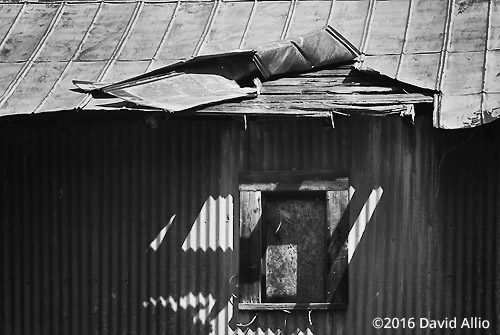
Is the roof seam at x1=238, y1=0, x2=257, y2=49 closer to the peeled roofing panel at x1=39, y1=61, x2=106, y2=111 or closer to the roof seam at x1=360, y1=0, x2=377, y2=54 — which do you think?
the roof seam at x1=360, y1=0, x2=377, y2=54

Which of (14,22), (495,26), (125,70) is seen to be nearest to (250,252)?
(125,70)

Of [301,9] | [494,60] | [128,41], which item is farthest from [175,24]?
[494,60]

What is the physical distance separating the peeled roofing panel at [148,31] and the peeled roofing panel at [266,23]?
3.32 ft

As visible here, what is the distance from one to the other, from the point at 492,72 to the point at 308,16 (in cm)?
244

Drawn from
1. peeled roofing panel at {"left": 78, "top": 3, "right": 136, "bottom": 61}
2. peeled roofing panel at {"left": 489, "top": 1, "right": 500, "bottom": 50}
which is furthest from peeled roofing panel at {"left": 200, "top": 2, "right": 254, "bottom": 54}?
peeled roofing panel at {"left": 489, "top": 1, "right": 500, "bottom": 50}

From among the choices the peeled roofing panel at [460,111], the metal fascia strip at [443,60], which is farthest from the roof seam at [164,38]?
the peeled roofing panel at [460,111]

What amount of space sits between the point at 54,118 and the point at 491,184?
15.0ft

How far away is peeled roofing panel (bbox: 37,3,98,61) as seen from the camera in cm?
1102

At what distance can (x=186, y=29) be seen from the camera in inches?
442

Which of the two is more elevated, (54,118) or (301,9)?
(301,9)

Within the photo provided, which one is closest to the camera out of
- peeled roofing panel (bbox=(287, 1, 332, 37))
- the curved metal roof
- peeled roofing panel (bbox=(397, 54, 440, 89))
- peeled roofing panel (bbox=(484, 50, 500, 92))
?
peeled roofing panel (bbox=(484, 50, 500, 92))

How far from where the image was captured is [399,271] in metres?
10.1

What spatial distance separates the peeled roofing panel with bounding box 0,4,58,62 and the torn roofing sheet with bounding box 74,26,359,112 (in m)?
1.97

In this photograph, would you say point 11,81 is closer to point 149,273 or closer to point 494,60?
point 149,273
